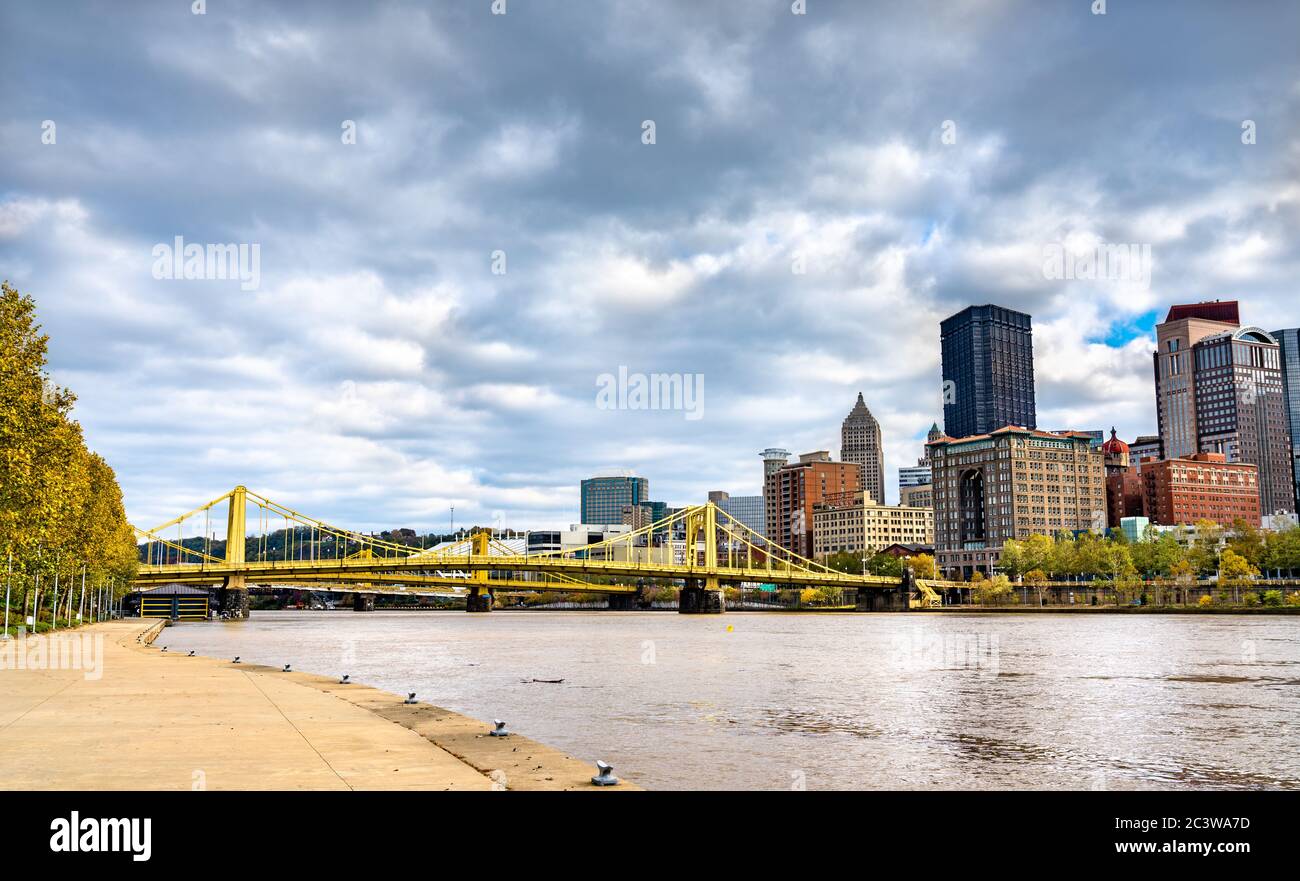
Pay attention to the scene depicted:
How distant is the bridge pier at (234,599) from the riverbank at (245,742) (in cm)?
13262

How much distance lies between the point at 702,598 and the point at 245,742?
6942 inches

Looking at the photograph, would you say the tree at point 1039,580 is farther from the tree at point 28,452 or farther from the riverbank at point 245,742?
the riverbank at point 245,742

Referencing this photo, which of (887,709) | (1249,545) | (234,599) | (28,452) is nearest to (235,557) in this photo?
(234,599)

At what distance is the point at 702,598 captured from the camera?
623 ft

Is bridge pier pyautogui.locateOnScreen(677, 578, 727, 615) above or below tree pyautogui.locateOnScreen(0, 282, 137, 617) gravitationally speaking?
below

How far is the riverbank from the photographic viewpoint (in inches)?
497

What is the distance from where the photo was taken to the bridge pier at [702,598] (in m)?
188

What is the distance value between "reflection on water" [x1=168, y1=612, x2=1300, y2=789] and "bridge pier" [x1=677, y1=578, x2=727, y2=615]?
120m

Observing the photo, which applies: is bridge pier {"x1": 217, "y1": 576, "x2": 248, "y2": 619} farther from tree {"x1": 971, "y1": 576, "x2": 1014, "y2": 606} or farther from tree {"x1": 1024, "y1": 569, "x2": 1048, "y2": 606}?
tree {"x1": 1024, "y1": 569, "x2": 1048, "y2": 606}

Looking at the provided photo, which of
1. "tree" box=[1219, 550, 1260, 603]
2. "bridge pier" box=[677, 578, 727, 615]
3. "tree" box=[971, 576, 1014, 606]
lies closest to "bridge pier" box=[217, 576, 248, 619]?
"bridge pier" box=[677, 578, 727, 615]

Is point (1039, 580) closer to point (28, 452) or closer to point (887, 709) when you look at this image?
point (887, 709)
